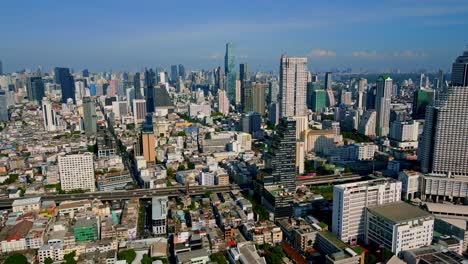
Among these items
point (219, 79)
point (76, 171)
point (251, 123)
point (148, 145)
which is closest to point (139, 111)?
point (251, 123)

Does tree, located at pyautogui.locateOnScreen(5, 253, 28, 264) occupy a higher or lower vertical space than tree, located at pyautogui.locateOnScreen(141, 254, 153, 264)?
higher

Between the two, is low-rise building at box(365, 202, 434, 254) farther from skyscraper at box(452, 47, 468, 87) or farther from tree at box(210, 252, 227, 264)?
skyscraper at box(452, 47, 468, 87)

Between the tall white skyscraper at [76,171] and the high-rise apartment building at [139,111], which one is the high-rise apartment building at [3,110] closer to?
the high-rise apartment building at [139,111]

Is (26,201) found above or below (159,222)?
above

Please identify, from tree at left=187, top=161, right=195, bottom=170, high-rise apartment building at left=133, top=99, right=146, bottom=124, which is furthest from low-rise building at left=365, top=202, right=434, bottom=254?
high-rise apartment building at left=133, top=99, right=146, bottom=124

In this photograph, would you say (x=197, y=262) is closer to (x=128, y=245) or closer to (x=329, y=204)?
(x=128, y=245)

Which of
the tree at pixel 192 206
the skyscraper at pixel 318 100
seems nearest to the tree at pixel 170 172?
the tree at pixel 192 206

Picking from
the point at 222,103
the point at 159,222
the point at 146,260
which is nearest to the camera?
the point at 146,260

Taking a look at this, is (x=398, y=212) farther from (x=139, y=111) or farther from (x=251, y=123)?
(x=139, y=111)
